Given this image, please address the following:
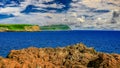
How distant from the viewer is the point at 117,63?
89.7ft

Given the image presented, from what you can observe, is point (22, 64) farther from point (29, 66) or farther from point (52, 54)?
point (52, 54)

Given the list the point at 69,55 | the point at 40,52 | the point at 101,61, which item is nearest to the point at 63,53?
the point at 69,55

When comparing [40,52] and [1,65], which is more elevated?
[1,65]

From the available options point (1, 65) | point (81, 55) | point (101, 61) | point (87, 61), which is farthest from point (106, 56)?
point (1, 65)

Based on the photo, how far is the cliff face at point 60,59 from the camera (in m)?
26.5

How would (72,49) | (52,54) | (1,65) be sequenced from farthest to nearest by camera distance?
(72,49), (52,54), (1,65)

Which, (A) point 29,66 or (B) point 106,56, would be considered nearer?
(A) point 29,66

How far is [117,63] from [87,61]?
652 cm

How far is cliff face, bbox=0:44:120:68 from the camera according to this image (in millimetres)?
26500

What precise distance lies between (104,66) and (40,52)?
9601 mm

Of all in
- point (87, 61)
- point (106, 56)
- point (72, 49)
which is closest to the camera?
point (106, 56)

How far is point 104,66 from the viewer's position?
27.4 metres

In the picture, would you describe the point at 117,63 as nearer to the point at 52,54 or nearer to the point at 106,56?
the point at 106,56

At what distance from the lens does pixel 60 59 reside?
35.0m
